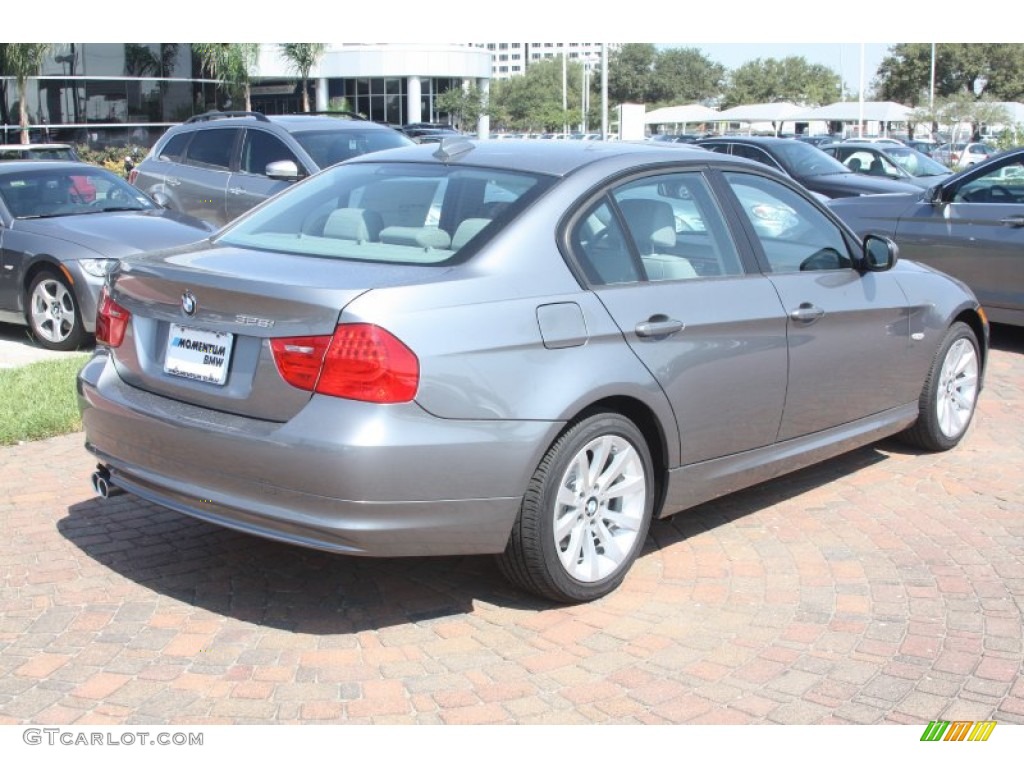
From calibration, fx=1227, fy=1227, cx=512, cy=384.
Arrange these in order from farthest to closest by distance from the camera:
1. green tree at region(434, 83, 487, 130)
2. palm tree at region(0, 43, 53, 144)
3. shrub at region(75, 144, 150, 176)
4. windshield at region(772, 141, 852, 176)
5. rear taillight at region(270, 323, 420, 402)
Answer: green tree at region(434, 83, 487, 130), shrub at region(75, 144, 150, 176), palm tree at region(0, 43, 53, 144), windshield at region(772, 141, 852, 176), rear taillight at region(270, 323, 420, 402)

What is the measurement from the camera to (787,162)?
56.6 ft

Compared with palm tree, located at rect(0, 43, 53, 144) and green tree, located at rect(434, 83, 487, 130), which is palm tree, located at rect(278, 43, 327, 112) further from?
palm tree, located at rect(0, 43, 53, 144)

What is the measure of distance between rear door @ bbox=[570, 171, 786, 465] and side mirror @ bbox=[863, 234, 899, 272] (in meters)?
0.91

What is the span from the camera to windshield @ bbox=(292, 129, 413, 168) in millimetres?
12484

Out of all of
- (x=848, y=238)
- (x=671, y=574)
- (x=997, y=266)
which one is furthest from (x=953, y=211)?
(x=671, y=574)

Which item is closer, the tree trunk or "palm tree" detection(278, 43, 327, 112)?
the tree trunk

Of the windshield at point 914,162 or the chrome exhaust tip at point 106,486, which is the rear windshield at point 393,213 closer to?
the chrome exhaust tip at point 106,486

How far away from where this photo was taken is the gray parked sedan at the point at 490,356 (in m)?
4.04

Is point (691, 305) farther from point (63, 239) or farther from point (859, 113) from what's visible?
point (859, 113)

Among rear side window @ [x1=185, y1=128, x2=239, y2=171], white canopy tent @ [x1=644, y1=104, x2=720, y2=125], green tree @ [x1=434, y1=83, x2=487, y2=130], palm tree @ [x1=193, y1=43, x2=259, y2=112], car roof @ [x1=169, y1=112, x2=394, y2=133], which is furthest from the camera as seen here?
green tree @ [x1=434, y1=83, x2=487, y2=130]

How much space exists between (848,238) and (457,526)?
2916 millimetres

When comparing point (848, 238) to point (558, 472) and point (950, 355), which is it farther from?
point (558, 472)

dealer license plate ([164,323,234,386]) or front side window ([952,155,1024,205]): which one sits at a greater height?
front side window ([952,155,1024,205])
